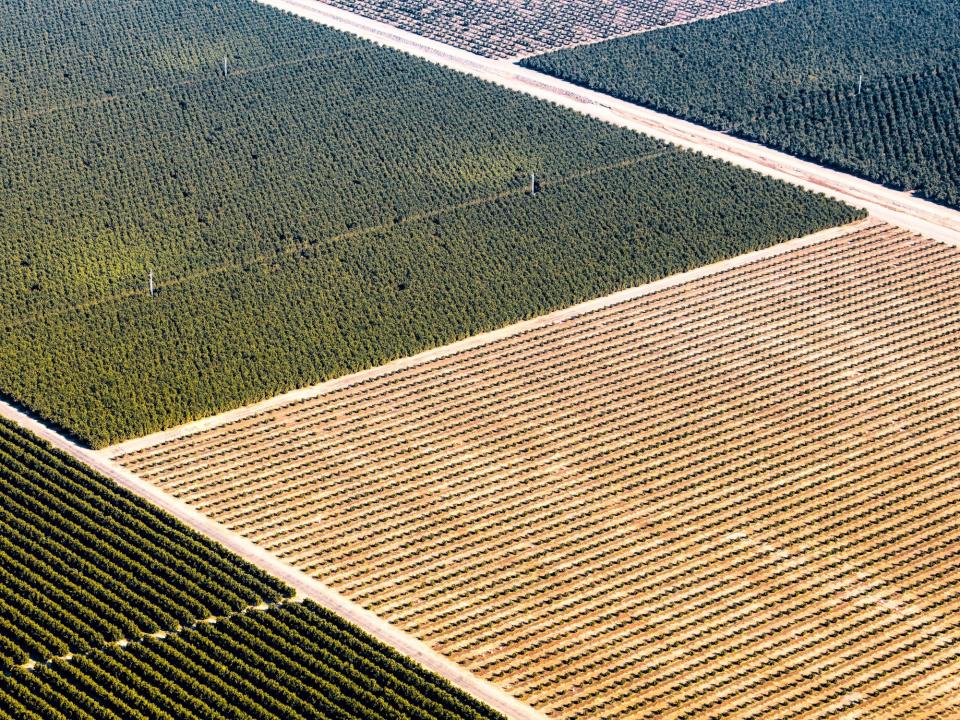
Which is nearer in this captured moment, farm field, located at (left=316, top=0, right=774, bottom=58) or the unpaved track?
the unpaved track

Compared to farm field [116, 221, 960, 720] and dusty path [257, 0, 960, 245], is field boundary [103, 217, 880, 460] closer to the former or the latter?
farm field [116, 221, 960, 720]

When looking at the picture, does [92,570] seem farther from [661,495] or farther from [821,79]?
[821,79]

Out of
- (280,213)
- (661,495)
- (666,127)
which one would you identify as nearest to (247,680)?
(661,495)

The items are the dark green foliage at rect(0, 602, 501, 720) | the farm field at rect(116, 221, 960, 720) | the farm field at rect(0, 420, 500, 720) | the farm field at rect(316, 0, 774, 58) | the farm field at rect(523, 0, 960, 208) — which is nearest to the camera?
the dark green foliage at rect(0, 602, 501, 720)

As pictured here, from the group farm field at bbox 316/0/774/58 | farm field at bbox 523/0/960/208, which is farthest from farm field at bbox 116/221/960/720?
farm field at bbox 316/0/774/58

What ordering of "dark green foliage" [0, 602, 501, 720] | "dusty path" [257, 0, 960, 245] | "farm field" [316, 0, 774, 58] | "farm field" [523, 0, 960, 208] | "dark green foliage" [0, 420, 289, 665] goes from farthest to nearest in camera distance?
"farm field" [316, 0, 774, 58]
"farm field" [523, 0, 960, 208]
"dusty path" [257, 0, 960, 245]
"dark green foliage" [0, 420, 289, 665]
"dark green foliage" [0, 602, 501, 720]

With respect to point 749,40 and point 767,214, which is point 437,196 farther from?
point 749,40
